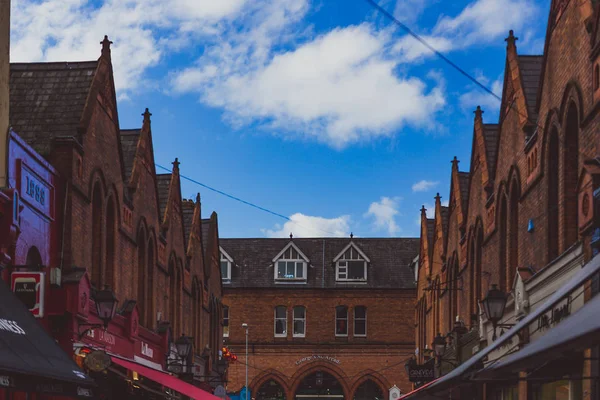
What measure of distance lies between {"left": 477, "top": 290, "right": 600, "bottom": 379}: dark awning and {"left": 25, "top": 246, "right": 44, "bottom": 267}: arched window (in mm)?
10363

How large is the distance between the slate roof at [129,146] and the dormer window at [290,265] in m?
32.9

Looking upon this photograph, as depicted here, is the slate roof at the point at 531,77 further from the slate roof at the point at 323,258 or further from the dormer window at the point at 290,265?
the dormer window at the point at 290,265

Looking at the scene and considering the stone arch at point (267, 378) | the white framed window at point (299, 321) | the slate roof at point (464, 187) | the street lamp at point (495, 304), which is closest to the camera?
the street lamp at point (495, 304)

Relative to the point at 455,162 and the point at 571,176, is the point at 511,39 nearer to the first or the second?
the point at 571,176

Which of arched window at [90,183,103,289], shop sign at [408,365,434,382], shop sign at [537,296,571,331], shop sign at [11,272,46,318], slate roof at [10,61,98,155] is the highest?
slate roof at [10,61,98,155]

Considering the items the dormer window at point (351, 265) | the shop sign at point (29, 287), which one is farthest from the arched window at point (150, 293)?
the dormer window at point (351, 265)

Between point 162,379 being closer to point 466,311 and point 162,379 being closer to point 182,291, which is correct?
point 466,311

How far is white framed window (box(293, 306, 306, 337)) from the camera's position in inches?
2490

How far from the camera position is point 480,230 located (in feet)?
95.1

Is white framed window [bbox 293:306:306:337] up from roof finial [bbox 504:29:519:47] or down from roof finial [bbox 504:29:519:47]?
down

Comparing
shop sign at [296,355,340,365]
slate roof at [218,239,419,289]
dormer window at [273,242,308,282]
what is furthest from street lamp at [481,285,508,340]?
dormer window at [273,242,308,282]

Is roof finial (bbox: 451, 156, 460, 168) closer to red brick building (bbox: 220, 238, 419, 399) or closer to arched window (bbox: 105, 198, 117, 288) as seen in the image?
arched window (bbox: 105, 198, 117, 288)

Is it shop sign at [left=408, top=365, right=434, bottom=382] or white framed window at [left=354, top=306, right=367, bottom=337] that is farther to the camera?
white framed window at [left=354, top=306, right=367, bottom=337]

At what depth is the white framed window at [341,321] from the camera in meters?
63.2
